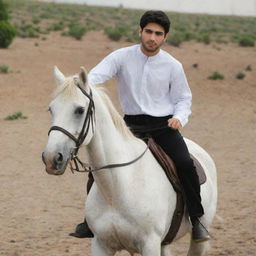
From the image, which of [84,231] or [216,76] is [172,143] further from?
[216,76]

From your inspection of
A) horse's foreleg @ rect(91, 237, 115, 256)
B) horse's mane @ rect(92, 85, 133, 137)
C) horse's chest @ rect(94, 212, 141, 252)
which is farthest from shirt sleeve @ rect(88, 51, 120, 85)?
horse's foreleg @ rect(91, 237, 115, 256)

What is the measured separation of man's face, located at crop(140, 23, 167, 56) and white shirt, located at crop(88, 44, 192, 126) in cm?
8

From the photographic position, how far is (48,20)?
5800cm

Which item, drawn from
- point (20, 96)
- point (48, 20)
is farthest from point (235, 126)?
point (48, 20)

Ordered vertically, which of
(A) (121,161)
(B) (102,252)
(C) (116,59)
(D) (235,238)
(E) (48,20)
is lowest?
(E) (48,20)

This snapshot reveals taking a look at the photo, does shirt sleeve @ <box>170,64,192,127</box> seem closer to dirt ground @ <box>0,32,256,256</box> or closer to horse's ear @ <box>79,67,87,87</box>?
horse's ear @ <box>79,67,87,87</box>

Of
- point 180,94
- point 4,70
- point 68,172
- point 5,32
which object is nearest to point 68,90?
point 180,94

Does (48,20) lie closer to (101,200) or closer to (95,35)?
(95,35)

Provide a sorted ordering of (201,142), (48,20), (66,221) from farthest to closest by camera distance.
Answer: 1. (48,20)
2. (201,142)
3. (66,221)

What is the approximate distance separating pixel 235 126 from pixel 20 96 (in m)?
7.92

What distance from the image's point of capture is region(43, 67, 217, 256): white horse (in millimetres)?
4137

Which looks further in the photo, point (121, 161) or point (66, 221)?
point (66, 221)

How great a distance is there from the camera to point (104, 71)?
480 centimetres

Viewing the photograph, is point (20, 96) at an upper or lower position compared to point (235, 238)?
lower
